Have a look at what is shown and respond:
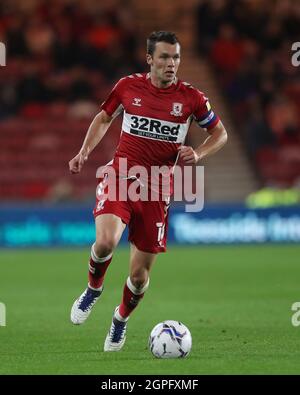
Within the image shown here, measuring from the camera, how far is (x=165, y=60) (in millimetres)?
8227

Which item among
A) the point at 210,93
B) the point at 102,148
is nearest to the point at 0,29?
the point at 102,148

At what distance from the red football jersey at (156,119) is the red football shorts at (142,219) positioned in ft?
0.96

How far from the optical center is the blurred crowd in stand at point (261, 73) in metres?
21.6

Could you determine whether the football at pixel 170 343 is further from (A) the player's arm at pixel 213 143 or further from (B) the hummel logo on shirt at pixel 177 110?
(B) the hummel logo on shirt at pixel 177 110

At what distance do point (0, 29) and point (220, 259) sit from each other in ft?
24.7

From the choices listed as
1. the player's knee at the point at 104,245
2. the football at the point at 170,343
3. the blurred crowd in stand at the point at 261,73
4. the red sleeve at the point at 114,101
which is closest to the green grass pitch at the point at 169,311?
the football at the point at 170,343

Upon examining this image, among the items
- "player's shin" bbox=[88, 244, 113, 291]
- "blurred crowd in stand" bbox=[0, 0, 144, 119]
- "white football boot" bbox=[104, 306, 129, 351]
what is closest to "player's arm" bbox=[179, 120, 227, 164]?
"player's shin" bbox=[88, 244, 113, 291]

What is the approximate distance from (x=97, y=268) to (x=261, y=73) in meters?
14.7

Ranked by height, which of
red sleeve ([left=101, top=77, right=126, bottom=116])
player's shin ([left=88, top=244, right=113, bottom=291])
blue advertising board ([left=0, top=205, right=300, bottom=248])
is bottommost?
player's shin ([left=88, top=244, right=113, bottom=291])

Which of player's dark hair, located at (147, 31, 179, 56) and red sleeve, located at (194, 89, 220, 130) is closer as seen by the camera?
player's dark hair, located at (147, 31, 179, 56)

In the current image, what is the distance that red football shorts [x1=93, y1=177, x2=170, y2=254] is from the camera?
824 centimetres

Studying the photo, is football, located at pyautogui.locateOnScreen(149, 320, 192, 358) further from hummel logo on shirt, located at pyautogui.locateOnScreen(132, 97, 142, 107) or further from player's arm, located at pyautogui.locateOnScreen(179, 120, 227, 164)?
hummel logo on shirt, located at pyautogui.locateOnScreen(132, 97, 142, 107)

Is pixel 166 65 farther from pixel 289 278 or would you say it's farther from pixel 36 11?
pixel 36 11

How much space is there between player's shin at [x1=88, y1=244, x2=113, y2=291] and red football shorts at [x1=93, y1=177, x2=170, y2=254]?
27 centimetres
